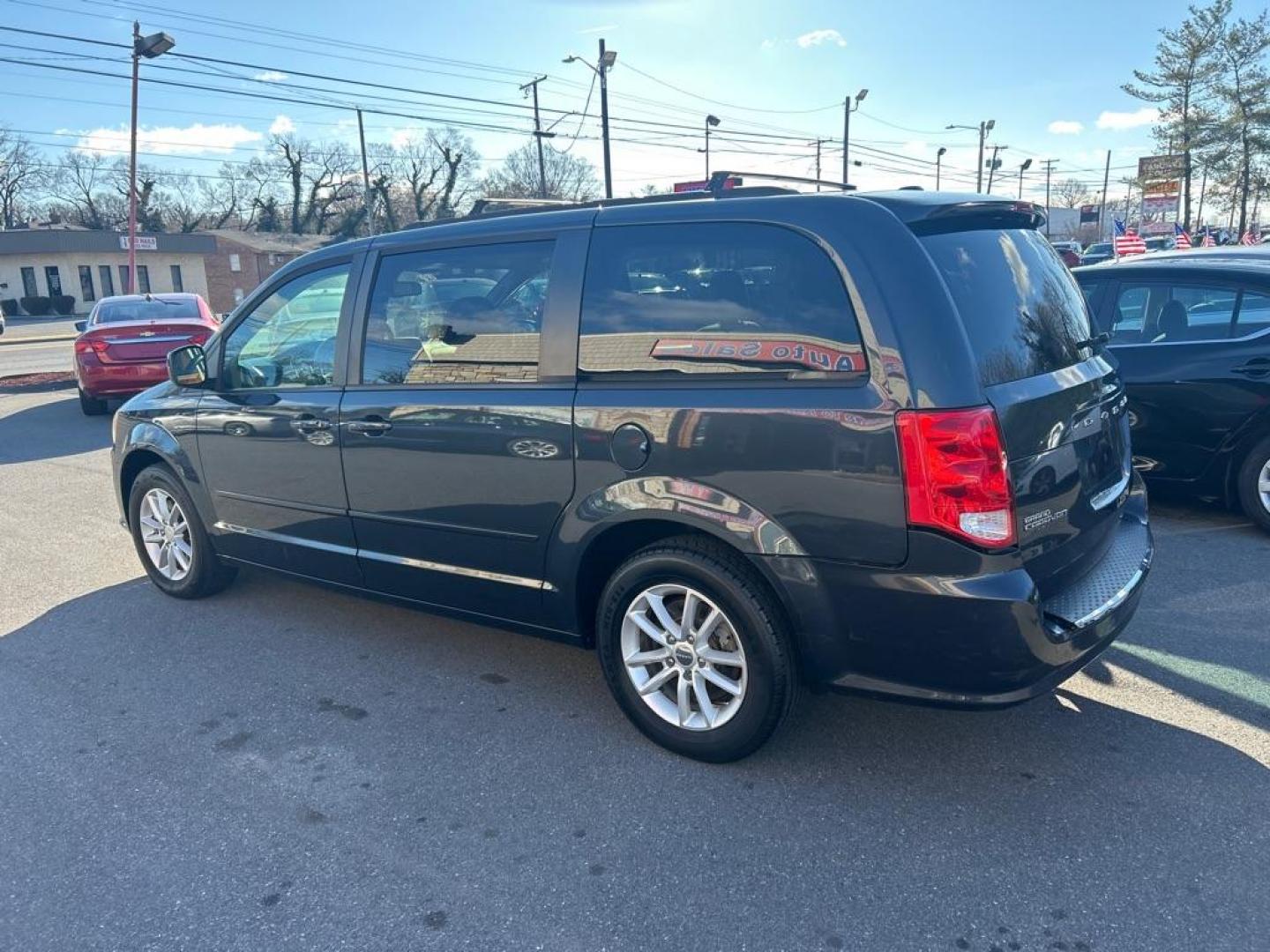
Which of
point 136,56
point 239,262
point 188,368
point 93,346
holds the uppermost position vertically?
point 136,56

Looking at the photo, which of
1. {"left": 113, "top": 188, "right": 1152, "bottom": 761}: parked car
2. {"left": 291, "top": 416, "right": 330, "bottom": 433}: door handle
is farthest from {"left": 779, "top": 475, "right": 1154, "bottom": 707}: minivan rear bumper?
{"left": 291, "top": 416, "right": 330, "bottom": 433}: door handle

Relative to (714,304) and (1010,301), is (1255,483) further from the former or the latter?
(714,304)

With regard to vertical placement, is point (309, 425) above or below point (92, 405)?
above

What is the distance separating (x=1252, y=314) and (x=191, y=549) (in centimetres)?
629

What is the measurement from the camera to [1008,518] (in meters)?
2.70

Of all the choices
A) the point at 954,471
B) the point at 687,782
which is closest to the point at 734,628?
the point at 687,782

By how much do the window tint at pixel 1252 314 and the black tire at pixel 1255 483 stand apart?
2.21 feet

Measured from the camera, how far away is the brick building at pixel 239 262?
60250 mm

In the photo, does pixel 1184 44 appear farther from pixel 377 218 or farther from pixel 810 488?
pixel 377 218

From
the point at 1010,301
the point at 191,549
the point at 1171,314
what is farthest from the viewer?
the point at 1171,314

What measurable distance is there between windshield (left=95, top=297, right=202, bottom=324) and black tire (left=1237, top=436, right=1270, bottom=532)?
38.5ft

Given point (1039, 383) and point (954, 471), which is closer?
point (954, 471)

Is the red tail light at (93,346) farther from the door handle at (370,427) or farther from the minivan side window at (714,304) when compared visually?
the minivan side window at (714,304)

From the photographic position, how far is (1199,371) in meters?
5.72
